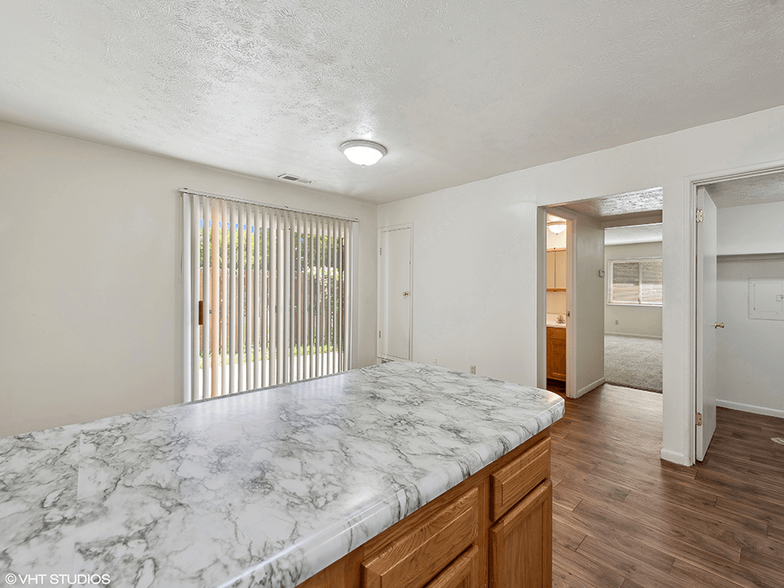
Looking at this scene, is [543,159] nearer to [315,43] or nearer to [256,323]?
[315,43]

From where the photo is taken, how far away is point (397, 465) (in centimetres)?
82

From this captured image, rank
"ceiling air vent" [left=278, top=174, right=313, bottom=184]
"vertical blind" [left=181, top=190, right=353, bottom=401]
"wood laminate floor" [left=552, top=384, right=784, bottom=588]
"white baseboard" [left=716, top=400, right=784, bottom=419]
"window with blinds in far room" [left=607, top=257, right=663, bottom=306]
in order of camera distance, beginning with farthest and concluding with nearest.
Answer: "window with blinds in far room" [left=607, top=257, right=663, bottom=306]
"ceiling air vent" [left=278, top=174, right=313, bottom=184]
"white baseboard" [left=716, top=400, right=784, bottom=419]
"vertical blind" [left=181, top=190, right=353, bottom=401]
"wood laminate floor" [left=552, top=384, right=784, bottom=588]

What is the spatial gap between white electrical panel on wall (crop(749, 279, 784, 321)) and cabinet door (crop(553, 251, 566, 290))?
2201 millimetres

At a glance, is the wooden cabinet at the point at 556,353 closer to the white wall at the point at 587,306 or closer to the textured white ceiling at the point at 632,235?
the white wall at the point at 587,306

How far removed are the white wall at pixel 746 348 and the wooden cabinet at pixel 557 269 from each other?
76.9 inches

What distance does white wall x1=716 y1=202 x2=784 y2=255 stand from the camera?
11.6 feet

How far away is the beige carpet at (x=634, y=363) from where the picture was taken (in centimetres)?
486

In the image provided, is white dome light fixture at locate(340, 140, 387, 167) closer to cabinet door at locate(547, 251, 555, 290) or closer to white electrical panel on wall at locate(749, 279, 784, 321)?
cabinet door at locate(547, 251, 555, 290)

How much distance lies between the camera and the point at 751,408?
3.70 meters

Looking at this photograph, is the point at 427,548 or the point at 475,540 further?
the point at 475,540

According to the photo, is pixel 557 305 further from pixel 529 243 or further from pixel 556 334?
pixel 529 243

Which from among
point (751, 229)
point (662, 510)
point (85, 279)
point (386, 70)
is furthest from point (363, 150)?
point (751, 229)

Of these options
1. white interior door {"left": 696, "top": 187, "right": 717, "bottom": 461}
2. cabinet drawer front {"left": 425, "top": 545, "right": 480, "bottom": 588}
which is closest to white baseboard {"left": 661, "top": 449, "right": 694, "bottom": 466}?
white interior door {"left": 696, "top": 187, "right": 717, "bottom": 461}

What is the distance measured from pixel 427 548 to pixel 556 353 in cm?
445
